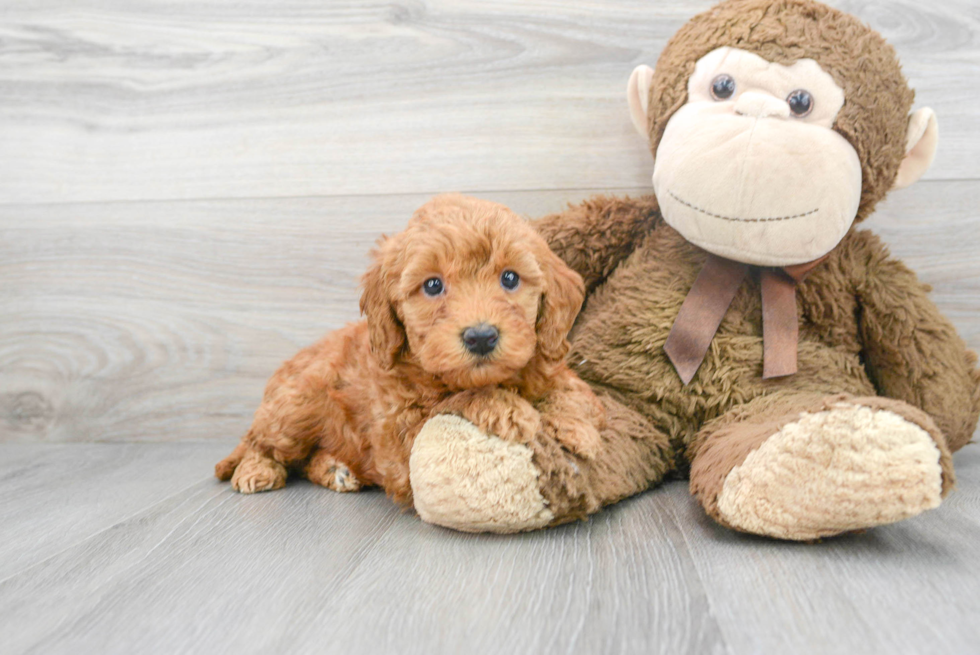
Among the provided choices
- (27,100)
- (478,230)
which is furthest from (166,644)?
(27,100)

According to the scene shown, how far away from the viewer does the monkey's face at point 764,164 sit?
1180 millimetres

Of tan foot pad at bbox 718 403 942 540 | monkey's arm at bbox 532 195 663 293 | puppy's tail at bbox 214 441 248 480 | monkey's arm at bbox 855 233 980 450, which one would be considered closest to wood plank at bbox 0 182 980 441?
monkey's arm at bbox 532 195 663 293

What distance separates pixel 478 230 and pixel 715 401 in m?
0.57

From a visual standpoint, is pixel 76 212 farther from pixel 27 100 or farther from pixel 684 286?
pixel 684 286

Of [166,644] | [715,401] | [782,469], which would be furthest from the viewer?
[715,401]

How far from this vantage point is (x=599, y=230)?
147 cm

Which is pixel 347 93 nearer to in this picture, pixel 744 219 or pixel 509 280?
pixel 509 280

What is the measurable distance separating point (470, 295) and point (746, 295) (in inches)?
24.2

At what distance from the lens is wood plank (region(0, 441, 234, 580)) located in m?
1.19

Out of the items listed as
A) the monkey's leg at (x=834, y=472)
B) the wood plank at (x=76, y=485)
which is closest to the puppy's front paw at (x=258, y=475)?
the wood plank at (x=76, y=485)

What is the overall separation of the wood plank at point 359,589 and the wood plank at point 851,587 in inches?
1.7

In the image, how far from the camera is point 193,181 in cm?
179

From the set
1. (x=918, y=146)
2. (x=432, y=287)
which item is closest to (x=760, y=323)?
(x=918, y=146)

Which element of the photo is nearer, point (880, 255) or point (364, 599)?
point (364, 599)
